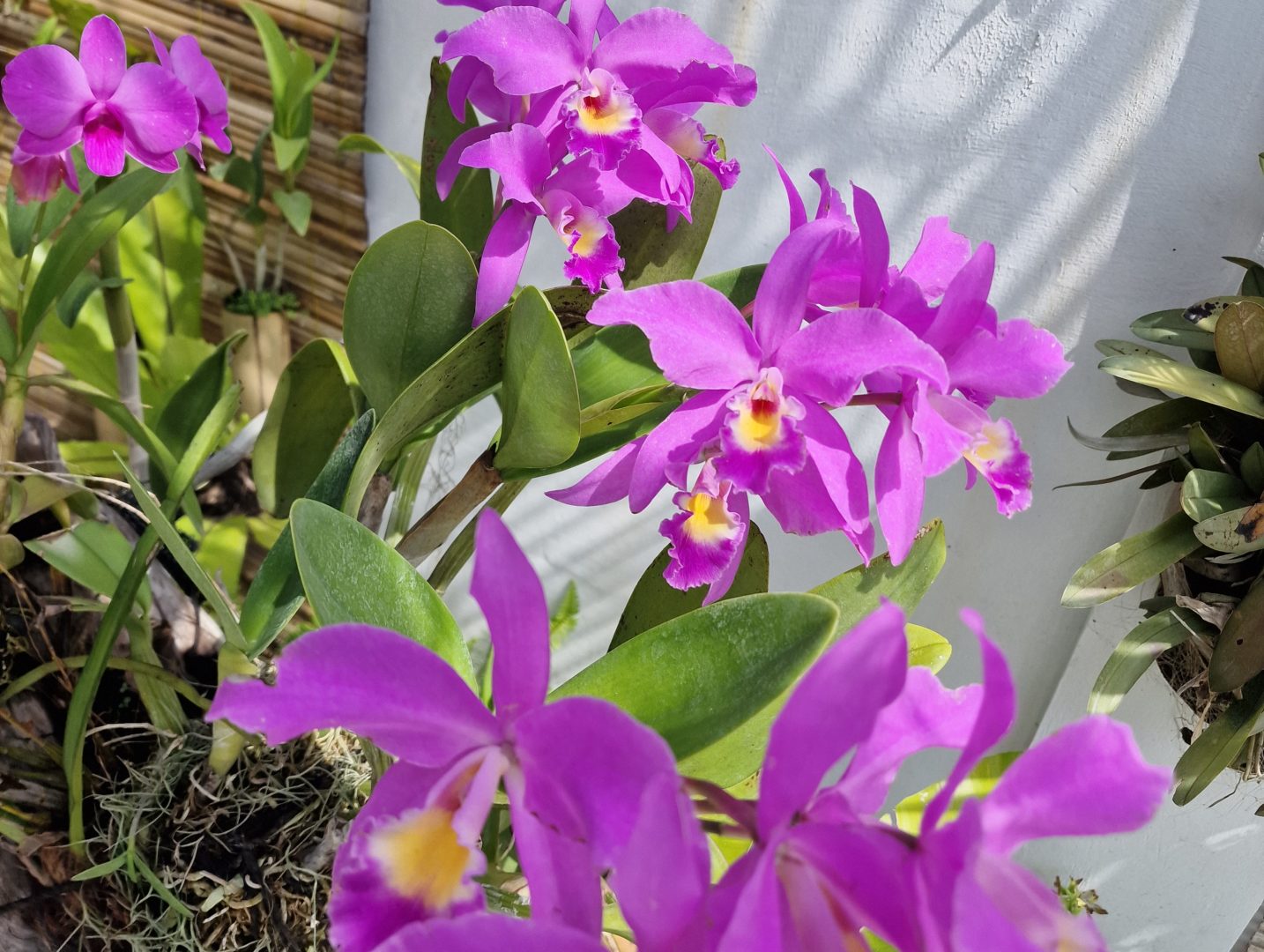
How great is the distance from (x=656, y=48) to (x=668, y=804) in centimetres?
41

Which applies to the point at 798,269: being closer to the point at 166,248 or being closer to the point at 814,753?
the point at 814,753

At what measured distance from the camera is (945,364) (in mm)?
459

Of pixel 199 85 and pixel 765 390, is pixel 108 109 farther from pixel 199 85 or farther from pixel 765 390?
pixel 765 390

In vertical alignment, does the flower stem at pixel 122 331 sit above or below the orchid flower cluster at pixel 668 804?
below

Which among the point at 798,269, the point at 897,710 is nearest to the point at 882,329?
the point at 798,269

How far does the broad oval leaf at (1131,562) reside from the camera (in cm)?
75

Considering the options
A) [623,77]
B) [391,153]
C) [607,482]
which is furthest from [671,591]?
[391,153]

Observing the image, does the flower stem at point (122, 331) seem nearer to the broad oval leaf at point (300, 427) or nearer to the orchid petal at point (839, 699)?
the broad oval leaf at point (300, 427)

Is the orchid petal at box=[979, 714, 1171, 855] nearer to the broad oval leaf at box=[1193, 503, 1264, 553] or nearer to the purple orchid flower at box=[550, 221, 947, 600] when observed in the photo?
the purple orchid flower at box=[550, 221, 947, 600]

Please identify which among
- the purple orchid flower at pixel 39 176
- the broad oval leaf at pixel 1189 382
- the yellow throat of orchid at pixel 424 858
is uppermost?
the broad oval leaf at pixel 1189 382

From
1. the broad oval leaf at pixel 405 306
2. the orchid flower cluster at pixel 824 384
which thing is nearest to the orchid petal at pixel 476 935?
the orchid flower cluster at pixel 824 384

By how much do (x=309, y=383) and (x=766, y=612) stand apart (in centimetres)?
47

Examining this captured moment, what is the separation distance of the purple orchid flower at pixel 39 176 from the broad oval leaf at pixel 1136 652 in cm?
86

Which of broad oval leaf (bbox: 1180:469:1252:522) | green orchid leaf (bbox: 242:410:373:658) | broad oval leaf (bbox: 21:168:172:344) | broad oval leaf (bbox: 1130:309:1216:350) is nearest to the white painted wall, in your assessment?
broad oval leaf (bbox: 1130:309:1216:350)
